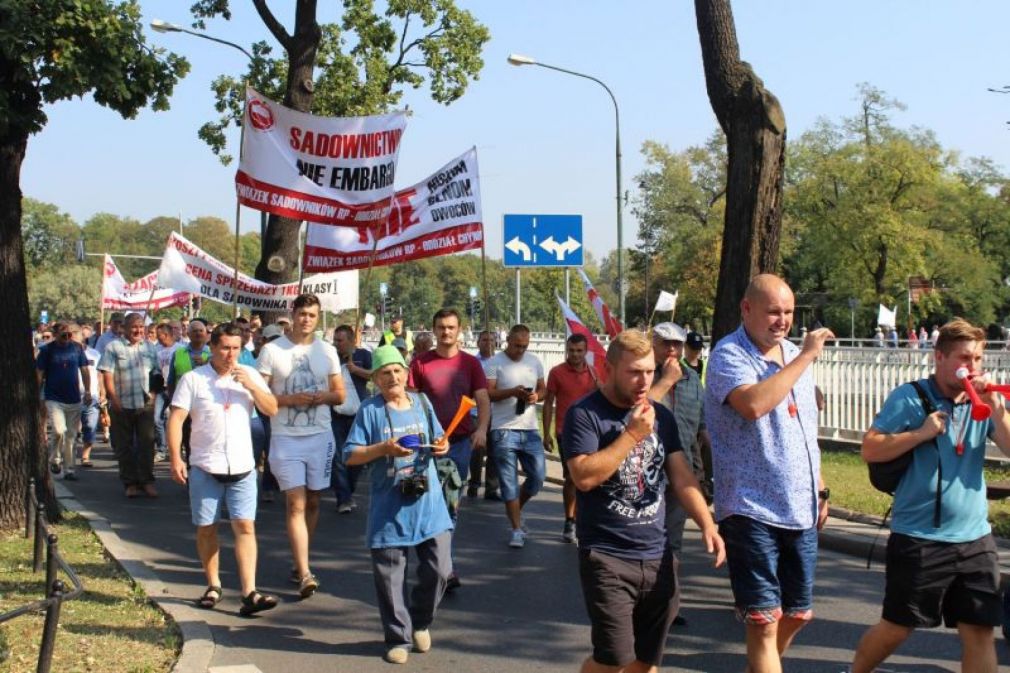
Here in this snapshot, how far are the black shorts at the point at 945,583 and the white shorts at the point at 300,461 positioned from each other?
3.85 meters

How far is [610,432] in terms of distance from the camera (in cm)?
450

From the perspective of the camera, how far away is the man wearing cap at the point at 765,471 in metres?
4.61

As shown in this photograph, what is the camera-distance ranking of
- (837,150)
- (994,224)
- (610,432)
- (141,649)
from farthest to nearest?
(994,224), (837,150), (141,649), (610,432)

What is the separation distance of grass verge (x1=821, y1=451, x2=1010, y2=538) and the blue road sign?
161 inches

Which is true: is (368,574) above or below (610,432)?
below

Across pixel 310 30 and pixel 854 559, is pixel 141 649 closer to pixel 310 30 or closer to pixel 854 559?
pixel 854 559

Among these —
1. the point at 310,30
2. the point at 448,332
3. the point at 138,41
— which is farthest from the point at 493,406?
the point at 310,30

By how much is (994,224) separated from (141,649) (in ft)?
208

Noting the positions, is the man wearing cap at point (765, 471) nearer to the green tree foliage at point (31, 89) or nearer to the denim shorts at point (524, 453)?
the denim shorts at point (524, 453)

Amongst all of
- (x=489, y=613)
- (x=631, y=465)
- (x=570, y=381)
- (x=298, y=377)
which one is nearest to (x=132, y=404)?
(x=570, y=381)

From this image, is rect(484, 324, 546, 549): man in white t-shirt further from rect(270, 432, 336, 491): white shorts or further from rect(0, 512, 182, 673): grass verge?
rect(0, 512, 182, 673): grass verge

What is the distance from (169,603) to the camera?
7348 millimetres

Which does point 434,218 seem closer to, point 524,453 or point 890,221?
point 524,453

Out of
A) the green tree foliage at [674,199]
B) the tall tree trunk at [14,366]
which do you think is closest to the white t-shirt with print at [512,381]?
the tall tree trunk at [14,366]
